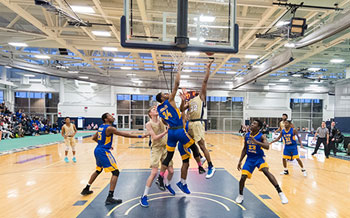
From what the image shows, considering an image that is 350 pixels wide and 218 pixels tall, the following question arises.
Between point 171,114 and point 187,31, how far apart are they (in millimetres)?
1711

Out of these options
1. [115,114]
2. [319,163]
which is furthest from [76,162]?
[115,114]

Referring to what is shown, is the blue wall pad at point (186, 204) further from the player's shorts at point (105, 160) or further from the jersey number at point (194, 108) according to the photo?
the jersey number at point (194, 108)

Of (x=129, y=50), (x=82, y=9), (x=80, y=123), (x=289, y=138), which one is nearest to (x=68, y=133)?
(x=82, y=9)

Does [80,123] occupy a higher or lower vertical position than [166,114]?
lower

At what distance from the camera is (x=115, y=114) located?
27.7 meters

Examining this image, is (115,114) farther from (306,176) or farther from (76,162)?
(306,176)

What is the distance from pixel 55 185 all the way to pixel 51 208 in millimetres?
1733

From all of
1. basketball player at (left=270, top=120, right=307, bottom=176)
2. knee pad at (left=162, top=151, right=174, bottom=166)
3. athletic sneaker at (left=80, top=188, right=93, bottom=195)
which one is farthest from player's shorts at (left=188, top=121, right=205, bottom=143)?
basketball player at (left=270, top=120, right=307, bottom=176)

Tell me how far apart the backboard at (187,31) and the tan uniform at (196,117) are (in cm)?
112

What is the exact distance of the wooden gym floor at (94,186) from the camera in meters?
4.40

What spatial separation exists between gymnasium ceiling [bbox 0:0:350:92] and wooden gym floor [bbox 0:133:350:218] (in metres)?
4.29

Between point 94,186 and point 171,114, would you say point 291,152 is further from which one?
point 94,186

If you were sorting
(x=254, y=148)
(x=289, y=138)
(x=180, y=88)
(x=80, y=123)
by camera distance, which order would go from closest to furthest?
(x=254, y=148) < (x=289, y=138) < (x=180, y=88) < (x=80, y=123)

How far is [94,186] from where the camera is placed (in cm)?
585
